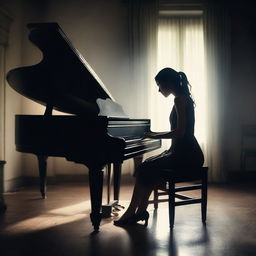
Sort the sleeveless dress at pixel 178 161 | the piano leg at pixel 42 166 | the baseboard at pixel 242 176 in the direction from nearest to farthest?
the sleeveless dress at pixel 178 161, the piano leg at pixel 42 166, the baseboard at pixel 242 176

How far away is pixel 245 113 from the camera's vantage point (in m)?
6.00

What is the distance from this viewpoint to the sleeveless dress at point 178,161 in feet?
9.71

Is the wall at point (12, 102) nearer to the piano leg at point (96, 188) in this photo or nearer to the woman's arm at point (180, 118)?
the piano leg at point (96, 188)

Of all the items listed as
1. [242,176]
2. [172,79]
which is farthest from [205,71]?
[172,79]

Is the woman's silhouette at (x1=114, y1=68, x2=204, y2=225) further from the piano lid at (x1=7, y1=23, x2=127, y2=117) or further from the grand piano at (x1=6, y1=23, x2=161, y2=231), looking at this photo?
the piano lid at (x1=7, y1=23, x2=127, y2=117)

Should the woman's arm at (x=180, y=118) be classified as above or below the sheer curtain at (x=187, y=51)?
below

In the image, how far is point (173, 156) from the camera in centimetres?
301

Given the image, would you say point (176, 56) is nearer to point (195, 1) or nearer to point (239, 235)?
point (195, 1)

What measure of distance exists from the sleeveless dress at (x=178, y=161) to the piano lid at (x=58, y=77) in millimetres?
693

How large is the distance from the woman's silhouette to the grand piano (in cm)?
23

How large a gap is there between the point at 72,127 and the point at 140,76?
3.13 meters

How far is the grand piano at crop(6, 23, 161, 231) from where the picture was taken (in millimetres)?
2799

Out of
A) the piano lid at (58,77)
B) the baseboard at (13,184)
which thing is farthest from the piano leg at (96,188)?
the baseboard at (13,184)

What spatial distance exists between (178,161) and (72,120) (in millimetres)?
965
